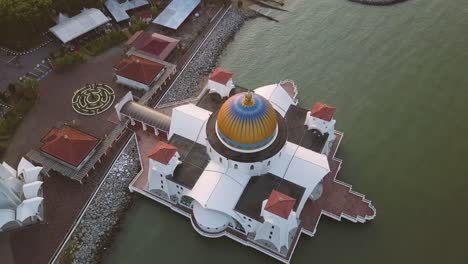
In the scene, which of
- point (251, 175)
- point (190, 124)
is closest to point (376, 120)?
point (251, 175)

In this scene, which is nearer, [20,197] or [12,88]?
[20,197]

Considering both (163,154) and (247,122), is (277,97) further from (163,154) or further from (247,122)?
(163,154)

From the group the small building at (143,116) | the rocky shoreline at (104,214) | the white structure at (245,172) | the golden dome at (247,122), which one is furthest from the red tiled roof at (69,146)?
the golden dome at (247,122)

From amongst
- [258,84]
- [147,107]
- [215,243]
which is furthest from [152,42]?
[215,243]

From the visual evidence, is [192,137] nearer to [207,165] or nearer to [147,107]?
[207,165]

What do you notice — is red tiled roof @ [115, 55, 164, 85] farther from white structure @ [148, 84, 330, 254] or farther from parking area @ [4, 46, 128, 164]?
white structure @ [148, 84, 330, 254]
